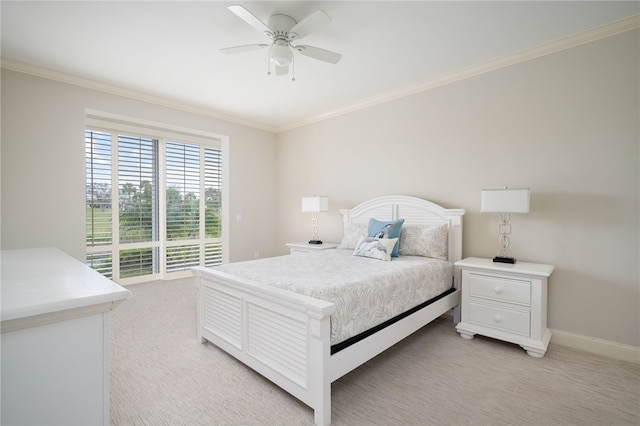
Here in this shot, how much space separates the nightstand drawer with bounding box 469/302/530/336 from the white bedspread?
35 centimetres

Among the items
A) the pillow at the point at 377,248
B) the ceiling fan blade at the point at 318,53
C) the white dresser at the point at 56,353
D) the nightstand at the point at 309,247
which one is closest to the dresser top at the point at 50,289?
the white dresser at the point at 56,353

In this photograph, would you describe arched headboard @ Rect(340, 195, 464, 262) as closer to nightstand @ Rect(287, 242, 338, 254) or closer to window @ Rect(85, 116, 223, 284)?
nightstand @ Rect(287, 242, 338, 254)

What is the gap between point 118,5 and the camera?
2227 millimetres

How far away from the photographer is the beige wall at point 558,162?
245 cm

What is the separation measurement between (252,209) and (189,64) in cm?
260

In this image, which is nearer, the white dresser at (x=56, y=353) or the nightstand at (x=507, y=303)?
the white dresser at (x=56, y=353)

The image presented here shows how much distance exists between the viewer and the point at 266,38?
2.73 m

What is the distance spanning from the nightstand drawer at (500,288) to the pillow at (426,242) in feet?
1.54

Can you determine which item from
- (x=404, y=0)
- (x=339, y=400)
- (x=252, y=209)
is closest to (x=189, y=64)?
(x=404, y=0)

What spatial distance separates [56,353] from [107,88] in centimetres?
377

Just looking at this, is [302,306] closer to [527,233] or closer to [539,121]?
[527,233]

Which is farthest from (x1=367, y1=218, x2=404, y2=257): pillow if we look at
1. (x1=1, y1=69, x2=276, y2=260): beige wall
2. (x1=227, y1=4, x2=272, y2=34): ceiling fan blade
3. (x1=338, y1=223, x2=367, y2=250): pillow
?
(x1=1, y1=69, x2=276, y2=260): beige wall

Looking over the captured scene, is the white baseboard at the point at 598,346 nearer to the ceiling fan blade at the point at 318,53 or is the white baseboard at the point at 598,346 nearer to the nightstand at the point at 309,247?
the nightstand at the point at 309,247

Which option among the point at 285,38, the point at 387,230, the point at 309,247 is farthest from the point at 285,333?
the point at 309,247
